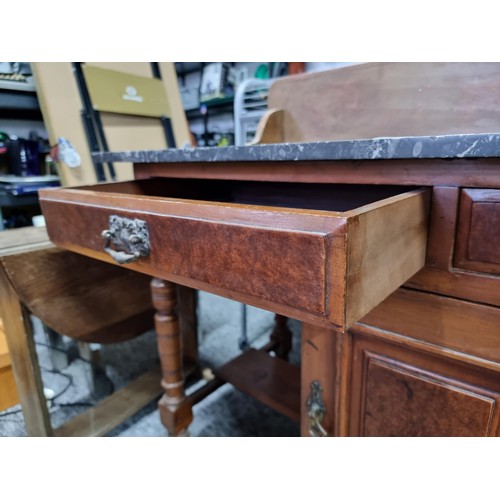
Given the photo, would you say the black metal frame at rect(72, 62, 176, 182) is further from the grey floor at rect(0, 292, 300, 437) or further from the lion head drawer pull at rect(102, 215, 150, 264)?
the lion head drawer pull at rect(102, 215, 150, 264)

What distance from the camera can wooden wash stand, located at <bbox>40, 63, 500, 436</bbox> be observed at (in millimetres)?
394

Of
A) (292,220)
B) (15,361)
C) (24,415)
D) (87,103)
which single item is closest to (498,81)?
(292,220)

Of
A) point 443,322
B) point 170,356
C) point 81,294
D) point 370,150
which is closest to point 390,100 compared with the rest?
point 370,150

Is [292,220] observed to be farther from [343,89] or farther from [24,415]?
[24,415]

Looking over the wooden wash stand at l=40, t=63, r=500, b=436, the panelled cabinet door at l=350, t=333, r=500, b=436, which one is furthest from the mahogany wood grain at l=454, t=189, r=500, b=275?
the panelled cabinet door at l=350, t=333, r=500, b=436

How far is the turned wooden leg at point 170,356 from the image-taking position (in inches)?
33.4

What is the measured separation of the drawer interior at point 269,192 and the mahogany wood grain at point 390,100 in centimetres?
21

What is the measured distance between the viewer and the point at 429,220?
1.66 ft

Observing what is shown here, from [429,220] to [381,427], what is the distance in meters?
0.39

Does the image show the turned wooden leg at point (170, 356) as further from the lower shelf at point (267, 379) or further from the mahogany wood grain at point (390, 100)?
the mahogany wood grain at point (390, 100)

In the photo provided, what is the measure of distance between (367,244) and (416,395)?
36 cm

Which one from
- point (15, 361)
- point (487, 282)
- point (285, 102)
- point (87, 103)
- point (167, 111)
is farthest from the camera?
point (167, 111)

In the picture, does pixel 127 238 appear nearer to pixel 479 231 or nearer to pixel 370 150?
pixel 370 150

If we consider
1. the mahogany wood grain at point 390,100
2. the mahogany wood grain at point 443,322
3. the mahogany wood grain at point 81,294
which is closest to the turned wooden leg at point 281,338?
the mahogany wood grain at point 81,294
